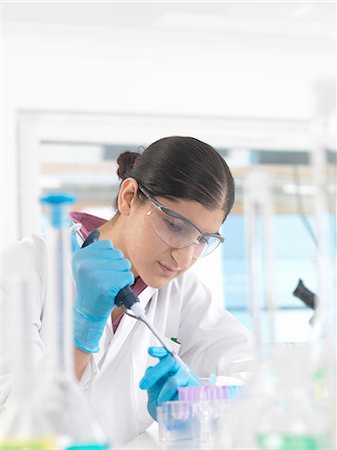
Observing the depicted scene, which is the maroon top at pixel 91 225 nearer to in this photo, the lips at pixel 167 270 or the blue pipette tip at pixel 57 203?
the lips at pixel 167 270

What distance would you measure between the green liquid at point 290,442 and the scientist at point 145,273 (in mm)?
1135

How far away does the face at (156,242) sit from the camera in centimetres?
237

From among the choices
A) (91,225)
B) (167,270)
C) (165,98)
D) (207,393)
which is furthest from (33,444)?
(165,98)

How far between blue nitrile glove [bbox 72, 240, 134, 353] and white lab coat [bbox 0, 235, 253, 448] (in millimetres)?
127

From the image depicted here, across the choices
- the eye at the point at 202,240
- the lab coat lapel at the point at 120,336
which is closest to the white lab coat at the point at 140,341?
the lab coat lapel at the point at 120,336

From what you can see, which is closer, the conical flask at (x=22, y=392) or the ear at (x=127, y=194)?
the conical flask at (x=22, y=392)

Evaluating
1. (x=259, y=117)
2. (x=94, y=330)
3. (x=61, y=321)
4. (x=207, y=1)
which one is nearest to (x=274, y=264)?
(x=61, y=321)

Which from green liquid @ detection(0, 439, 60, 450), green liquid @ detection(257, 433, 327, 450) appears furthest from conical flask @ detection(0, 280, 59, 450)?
green liquid @ detection(257, 433, 327, 450)

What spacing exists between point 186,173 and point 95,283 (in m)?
0.49

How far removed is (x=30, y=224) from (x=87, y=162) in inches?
27.4

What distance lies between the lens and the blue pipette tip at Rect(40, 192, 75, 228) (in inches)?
38.0

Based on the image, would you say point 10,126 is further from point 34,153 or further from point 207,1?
point 207,1

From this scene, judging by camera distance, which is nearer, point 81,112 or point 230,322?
point 230,322

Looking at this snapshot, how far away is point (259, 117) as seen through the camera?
18.2 feet
